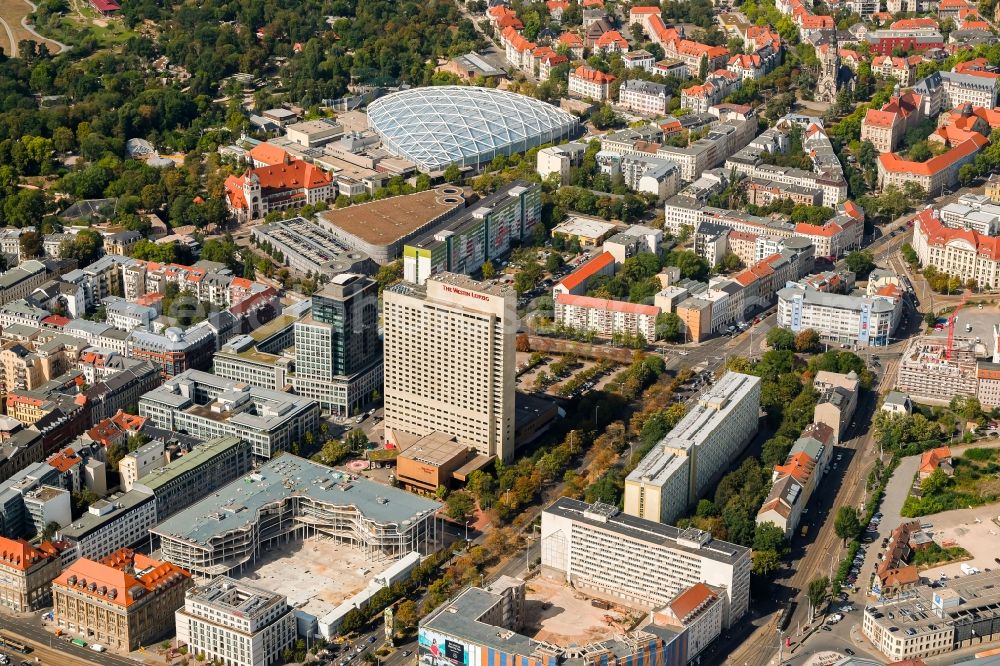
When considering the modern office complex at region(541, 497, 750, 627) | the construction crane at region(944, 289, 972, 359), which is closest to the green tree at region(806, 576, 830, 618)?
the modern office complex at region(541, 497, 750, 627)

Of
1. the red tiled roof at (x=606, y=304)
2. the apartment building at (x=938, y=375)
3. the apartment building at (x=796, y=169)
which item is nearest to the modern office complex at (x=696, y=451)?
the apartment building at (x=938, y=375)

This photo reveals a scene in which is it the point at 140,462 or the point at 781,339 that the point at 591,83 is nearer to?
the point at 781,339

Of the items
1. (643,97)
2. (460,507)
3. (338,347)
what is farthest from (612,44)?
(460,507)

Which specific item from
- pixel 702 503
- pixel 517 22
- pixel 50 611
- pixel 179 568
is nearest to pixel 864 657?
pixel 702 503

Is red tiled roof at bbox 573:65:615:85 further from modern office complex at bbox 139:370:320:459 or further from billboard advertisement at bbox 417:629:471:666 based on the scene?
billboard advertisement at bbox 417:629:471:666

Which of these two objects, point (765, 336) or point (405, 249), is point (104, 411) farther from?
point (765, 336)
